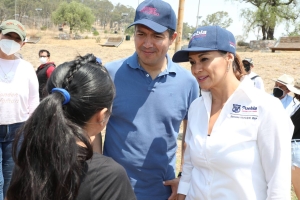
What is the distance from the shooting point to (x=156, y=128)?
6.72 ft

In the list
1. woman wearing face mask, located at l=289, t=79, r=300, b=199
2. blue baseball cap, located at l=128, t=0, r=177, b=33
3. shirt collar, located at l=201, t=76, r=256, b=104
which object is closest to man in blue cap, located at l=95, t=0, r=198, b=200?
blue baseball cap, located at l=128, t=0, r=177, b=33

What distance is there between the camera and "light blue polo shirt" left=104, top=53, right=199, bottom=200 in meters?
2.03

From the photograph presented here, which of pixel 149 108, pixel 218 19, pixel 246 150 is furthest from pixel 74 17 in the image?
pixel 246 150

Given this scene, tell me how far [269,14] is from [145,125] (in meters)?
29.0

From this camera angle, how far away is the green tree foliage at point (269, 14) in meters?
28.3

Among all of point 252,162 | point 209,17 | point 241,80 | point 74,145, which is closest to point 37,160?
point 74,145

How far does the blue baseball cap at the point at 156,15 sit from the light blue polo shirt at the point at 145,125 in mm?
257

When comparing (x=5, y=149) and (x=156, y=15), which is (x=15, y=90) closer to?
(x=5, y=149)

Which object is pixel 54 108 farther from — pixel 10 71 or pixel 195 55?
pixel 10 71

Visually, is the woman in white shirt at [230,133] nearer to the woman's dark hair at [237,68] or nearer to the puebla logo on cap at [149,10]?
the woman's dark hair at [237,68]

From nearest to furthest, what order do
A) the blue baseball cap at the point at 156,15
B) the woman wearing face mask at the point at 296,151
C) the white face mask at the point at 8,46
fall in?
the blue baseball cap at the point at 156,15 → the white face mask at the point at 8,46 → the woman wearing face mask at the point at 296,151

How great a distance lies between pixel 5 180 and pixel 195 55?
2368mm

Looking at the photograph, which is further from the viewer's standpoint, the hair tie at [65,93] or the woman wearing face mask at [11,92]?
the woman wearing face mask at [11,92]

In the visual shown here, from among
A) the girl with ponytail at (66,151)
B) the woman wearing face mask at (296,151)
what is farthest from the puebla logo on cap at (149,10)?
the woman wearing face mask at (296,151)
